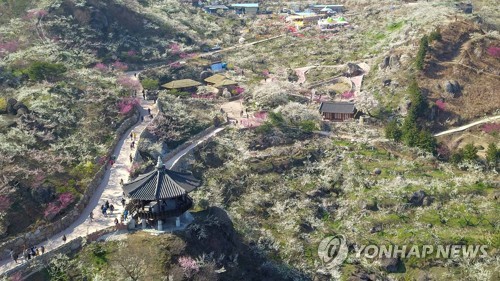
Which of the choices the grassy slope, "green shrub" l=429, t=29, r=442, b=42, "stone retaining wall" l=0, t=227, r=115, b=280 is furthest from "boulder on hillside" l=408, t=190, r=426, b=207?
"green shrub" l=429, t=29, r=442, b=42

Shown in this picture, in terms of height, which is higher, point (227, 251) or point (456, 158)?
point (227, 251)

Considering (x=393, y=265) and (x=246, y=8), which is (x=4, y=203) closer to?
(x=393, y=265)

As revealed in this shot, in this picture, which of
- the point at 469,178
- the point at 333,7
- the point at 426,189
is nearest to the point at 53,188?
the point at 426,189

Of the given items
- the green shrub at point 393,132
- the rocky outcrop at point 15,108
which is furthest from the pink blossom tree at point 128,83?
the green shrub at point 393,132

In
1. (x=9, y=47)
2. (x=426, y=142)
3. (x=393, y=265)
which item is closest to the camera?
(x=393, y=265)

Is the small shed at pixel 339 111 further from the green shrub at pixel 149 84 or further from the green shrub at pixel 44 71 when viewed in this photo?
the green shrub at pixel 44 71

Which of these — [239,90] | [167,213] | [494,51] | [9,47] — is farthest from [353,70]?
[167,213]

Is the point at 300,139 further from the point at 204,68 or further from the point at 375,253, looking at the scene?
the point at 204,68

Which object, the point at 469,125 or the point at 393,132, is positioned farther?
the point at 469,125
